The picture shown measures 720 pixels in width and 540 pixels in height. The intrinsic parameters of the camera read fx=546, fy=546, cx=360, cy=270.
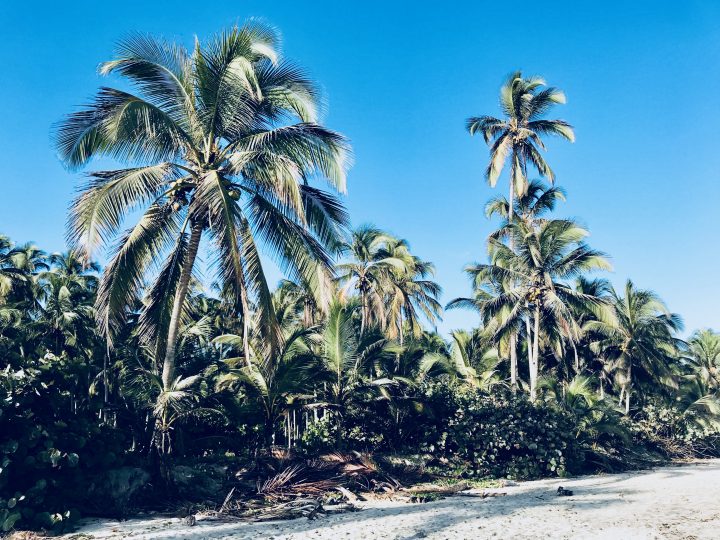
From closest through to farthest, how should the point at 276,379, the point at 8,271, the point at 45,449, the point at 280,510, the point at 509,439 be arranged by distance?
the point at 45,449 → the point at 280,510 → the point at 276,379 → the point at 509,439 → the point at 8,271

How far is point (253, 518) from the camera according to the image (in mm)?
9109

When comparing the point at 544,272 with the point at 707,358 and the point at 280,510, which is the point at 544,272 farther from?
the point at 707,358

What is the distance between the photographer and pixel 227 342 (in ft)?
50.8

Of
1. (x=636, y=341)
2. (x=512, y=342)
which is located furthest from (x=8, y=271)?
(x=636, y=341)

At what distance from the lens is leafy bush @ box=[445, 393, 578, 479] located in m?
16.5

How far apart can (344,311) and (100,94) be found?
26.8 feet

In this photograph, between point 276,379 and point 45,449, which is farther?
point 276,379

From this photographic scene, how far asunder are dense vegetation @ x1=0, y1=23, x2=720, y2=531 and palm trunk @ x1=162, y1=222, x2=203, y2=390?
41 mm

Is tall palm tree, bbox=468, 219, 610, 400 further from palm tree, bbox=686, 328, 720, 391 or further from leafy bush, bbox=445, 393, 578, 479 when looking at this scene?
palm tree, bbox=686, 328, 720, 391

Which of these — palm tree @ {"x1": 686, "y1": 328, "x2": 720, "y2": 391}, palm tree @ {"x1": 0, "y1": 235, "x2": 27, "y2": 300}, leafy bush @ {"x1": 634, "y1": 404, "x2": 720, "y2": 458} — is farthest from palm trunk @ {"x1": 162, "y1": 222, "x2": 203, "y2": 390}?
palm tree @ {"x1": 686, "y1": 328, "x2": 720, "y2": 391}

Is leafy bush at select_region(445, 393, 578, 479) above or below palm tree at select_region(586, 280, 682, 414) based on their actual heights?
below

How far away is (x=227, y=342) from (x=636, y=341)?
74.2 ft

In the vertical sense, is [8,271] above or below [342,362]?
above

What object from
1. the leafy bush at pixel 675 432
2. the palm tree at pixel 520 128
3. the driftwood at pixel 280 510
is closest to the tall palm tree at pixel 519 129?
the palm tree at pixel 520 128
